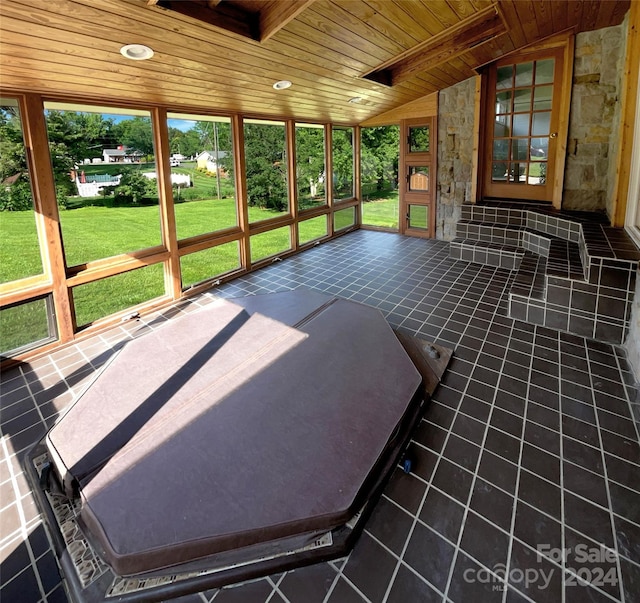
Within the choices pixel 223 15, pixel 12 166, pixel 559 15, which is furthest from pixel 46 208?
pixel 559 15

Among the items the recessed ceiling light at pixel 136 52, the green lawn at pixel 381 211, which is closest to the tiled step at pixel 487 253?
the green lawn at pixel 381 211

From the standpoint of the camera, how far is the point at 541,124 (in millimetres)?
5184

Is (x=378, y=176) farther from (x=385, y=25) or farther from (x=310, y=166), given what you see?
(x=385, y=25)

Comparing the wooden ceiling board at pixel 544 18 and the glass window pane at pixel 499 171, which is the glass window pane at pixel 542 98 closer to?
the wooden ceiling board at pixel 544 18

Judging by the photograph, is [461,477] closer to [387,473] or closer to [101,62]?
[387,473]

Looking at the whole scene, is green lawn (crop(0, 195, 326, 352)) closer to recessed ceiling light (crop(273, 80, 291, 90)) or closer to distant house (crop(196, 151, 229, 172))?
distant house (crop(196, 151, 229, 172))

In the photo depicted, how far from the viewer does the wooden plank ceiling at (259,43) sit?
2.18m

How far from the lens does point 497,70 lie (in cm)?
541

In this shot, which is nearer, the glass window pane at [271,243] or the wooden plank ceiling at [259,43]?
the wooden plank ceiling at [259,43]

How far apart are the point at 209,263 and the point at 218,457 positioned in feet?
11.4

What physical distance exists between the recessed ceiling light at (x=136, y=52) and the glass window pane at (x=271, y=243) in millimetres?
2910

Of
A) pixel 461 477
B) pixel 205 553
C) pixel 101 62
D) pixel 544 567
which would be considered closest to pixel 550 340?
pixel 461 477

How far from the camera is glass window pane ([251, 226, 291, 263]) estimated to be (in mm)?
5648

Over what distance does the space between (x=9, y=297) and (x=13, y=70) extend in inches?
62.5
